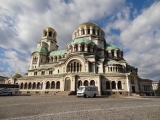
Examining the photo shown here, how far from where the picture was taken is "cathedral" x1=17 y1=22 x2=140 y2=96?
104ft

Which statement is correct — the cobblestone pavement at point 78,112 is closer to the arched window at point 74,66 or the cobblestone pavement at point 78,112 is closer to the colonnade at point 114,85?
the colonnade at point 114,85

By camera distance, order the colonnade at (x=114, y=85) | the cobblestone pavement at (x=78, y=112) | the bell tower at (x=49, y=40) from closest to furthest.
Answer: the cobblestone pavement at (x=78, y=112) < the colonnade at (x=114, y=85) < the bell tower at (x=49, y=40)

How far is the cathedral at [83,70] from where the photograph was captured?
31.7 meters

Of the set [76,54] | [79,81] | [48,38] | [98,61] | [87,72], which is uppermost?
[48,38]

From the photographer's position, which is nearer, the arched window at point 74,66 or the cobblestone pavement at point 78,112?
the cobblestone pavement at point 78,112

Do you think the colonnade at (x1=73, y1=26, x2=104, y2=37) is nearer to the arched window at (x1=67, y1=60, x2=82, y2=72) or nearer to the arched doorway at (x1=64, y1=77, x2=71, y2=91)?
the arched window at (x1=67, y1=60, x2=82, y2=72)

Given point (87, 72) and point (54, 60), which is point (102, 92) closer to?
point (87, 72)

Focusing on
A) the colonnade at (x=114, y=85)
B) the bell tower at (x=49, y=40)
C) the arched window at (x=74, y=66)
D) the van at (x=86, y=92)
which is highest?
the bell tower at (x=49, y=40)

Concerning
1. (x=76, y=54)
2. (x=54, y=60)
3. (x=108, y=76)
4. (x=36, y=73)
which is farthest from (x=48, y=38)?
(x=108, y=76)

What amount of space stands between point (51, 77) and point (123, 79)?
21716 millimetres

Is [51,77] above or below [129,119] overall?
above

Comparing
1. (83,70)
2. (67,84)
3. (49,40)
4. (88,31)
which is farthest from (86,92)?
(49,40)

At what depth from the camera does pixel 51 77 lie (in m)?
36.4

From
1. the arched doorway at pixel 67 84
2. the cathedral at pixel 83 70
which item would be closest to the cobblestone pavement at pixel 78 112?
the cathedral at pixel 83 70
